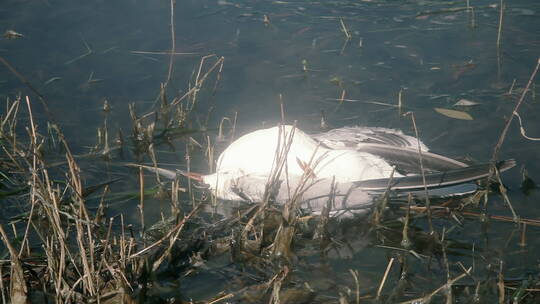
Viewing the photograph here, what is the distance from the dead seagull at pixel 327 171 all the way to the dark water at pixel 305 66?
30 centimetres

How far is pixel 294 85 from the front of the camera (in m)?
5.98

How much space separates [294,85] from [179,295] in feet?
9.90

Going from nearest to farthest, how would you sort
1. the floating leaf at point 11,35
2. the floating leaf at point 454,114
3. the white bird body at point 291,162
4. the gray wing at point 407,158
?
the white bird body at point 291,162
the gray wing at point 407,158
the floating leaf at point 454,114
the floating leaf at point 11,35

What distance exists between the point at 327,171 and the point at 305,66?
2184mm

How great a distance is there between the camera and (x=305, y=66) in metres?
6.14

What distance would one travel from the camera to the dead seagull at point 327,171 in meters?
3.98

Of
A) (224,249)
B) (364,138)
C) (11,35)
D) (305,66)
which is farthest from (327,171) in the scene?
(11,35)

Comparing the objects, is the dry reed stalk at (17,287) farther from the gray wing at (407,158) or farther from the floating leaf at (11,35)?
the floating leaf at (11,35)

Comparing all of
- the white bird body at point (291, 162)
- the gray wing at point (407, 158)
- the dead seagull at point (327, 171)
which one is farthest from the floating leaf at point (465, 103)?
the white bird body at point (291, 162)

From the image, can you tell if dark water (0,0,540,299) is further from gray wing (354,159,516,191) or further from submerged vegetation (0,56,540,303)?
gray wing (354,159,516,191)

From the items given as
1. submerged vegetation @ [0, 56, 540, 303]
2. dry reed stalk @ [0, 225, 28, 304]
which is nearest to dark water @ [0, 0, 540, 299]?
submerged vegetation @ [0, 56, 540, 303]

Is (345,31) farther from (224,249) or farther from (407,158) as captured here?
(224,249)

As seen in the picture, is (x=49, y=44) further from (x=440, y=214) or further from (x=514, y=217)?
(x=514, y=217)

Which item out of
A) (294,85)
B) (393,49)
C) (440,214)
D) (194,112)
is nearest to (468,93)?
(393,49)
